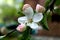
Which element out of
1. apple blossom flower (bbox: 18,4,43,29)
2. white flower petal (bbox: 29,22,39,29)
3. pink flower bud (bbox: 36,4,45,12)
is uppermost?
pink flower bud (bbox: 36,4,45,12)

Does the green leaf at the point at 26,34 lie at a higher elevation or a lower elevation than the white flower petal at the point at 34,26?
lower

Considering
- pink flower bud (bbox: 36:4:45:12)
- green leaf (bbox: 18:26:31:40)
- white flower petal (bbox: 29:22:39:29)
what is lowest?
green leaf (bbox: 18:26:31:40)

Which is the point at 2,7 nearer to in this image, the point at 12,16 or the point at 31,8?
the point at 12,16

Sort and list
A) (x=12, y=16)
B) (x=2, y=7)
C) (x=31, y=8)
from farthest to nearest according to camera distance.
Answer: (x=2, y=7) < (x=12, y=16) < (x=31, y=8)

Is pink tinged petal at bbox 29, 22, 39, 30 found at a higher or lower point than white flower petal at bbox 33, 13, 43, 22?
lower

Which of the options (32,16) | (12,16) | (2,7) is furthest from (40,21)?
(2,7)

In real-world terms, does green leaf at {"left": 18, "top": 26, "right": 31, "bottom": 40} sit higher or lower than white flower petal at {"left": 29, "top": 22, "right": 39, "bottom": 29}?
lower

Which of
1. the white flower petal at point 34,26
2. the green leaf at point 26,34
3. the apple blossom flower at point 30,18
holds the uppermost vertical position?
the apple blossom flower at point 30,18
